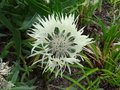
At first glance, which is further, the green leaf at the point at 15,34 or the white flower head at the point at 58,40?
the green leaf at the point at 15,34

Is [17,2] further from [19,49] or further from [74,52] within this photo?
[74,52]

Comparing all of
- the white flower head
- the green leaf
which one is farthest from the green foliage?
the white flower head

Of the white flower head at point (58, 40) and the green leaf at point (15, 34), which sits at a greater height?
the green leaf at point (15, 34)

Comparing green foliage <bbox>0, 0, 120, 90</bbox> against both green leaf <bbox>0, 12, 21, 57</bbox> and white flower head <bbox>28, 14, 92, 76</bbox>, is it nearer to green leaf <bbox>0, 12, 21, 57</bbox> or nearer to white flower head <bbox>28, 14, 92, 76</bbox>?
green leaf <bbox>0, 12, 21, 57</bbox>

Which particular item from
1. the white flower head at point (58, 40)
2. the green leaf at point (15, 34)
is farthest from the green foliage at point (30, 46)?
the white flower head at point (58, 40)

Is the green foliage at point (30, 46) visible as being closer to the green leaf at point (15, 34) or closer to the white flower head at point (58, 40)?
the green leaf at point (15, 34)

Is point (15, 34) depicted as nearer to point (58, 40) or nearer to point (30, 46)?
point (30, 46)

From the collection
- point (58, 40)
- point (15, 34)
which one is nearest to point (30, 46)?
point (15, 34)

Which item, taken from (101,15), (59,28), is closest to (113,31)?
(101,15)
